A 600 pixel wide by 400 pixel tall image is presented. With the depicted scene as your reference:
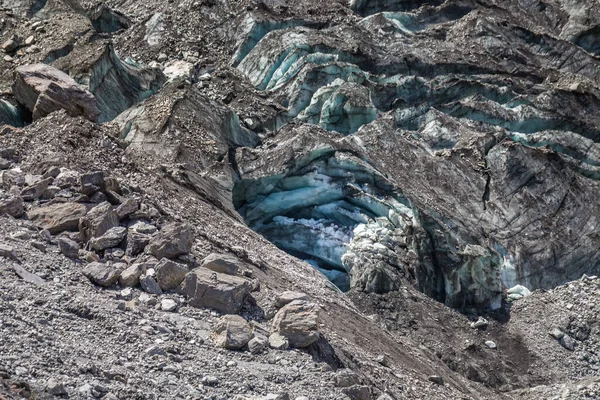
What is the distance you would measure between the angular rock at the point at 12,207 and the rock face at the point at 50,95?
4.49 m

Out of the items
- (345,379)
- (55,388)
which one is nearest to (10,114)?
(345,379)

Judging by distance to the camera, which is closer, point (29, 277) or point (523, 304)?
point (29, 277)

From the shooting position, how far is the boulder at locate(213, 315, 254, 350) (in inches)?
399

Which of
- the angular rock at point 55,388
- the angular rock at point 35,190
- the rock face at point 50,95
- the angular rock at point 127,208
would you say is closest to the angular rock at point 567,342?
the rock face at point 50,95

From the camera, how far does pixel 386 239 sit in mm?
20906

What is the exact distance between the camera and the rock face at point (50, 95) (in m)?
16.3

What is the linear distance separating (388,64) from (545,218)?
29.0 feet

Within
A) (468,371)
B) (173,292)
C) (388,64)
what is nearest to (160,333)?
(173,292)

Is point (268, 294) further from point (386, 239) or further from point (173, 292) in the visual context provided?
point (386, 239)

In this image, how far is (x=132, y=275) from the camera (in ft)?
35.7

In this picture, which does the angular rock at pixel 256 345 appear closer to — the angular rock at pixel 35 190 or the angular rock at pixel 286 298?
the angular rock at pixel 286 298

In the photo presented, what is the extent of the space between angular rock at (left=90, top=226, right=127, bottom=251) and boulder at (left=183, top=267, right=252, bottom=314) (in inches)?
48.1

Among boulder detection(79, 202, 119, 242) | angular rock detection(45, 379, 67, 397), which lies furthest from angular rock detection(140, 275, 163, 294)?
angular rock detection(45, 379, 67, 397)

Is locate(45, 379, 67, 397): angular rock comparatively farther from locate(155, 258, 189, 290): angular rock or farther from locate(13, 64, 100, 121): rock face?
locate(13, 64, 100, 121): rock face
